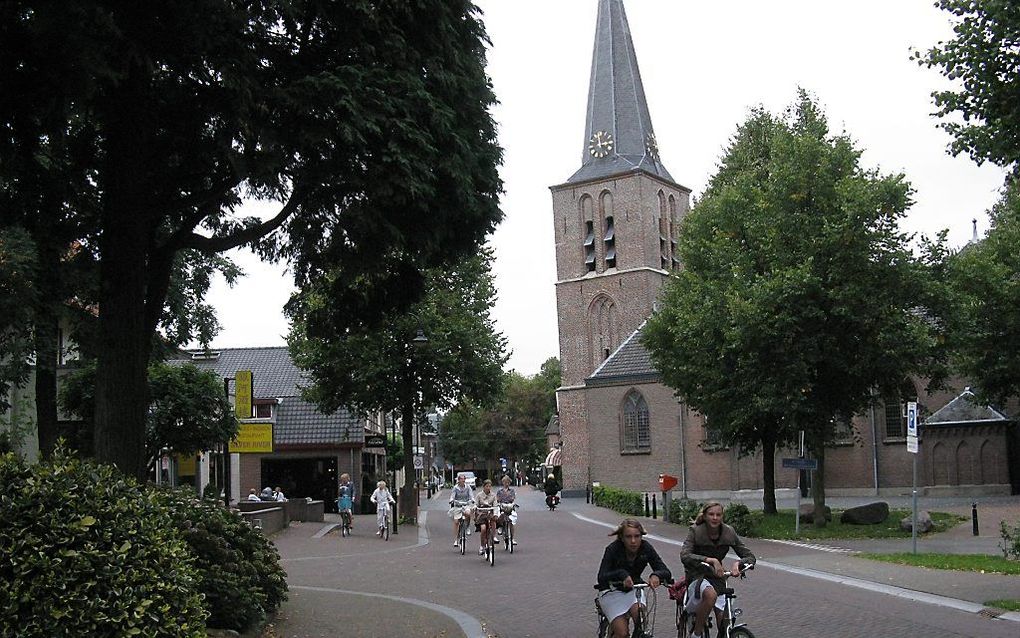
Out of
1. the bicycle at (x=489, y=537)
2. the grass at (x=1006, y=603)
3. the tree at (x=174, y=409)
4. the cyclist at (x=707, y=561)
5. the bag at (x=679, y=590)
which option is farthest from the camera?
the tree at (x=174, y=409)

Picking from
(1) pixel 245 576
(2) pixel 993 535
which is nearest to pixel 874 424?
(2) pixel 993 535

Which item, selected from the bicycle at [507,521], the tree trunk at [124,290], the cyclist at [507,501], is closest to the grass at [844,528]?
the cyclist at [507,501]

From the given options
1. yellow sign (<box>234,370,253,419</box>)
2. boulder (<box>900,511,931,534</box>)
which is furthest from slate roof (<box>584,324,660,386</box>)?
yellow sign (<box>234,370,253,419</box>)

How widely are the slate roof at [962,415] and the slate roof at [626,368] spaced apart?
15534 mm

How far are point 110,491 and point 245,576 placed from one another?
3.47 m

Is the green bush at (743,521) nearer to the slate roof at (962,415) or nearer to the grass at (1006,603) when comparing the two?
the grass at (1006,603)

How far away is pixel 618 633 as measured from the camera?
8805 mm

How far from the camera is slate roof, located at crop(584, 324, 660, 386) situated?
58750 millimetres

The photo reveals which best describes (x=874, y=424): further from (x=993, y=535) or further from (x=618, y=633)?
(x=618, y=633)

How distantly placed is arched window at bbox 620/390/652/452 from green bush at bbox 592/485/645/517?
402 centimetres

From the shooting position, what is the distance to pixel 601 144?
7125 cm

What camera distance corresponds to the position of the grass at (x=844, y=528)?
89.5ft

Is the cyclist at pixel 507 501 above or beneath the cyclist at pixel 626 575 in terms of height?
beneath

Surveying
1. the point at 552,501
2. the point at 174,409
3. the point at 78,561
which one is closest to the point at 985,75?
the point at 78,561
